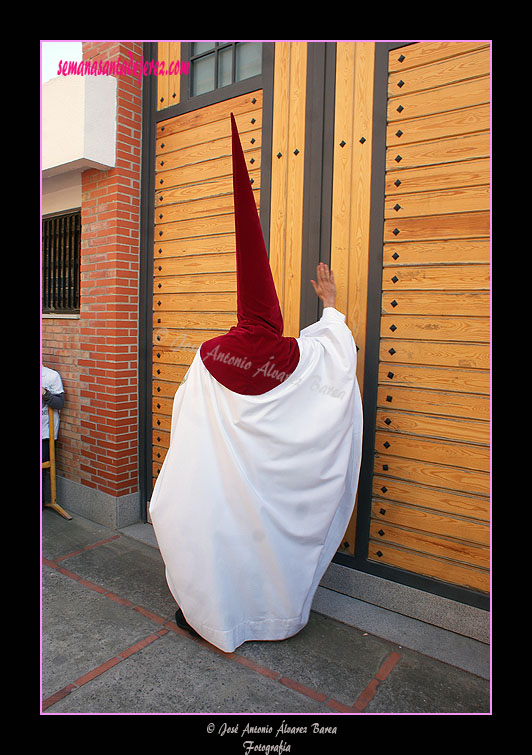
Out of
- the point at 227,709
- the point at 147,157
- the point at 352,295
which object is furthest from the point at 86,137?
the point at 227,709

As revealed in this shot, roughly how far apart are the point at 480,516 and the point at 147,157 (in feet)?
14.5

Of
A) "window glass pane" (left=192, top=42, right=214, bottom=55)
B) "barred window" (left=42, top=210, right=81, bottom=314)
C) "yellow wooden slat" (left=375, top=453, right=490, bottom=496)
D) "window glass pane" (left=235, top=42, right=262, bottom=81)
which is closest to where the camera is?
"yellow wooden slat" (left=375, top=453, right=490, bottom=496)

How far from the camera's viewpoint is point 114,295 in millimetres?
5051

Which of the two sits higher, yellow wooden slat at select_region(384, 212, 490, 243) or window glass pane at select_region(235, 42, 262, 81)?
window glass pane at select_region(235, 42, 262, 81)

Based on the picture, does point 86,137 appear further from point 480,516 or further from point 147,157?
point 480,516

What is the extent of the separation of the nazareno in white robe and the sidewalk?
0.67 feet

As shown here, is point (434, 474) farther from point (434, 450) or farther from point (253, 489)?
point (253, 489)

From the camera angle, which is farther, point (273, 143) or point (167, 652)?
point (273, 143)

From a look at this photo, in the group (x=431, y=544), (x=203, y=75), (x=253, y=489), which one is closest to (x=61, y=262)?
(x=203, y=75)

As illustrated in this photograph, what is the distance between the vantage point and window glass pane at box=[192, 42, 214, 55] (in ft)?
15.1

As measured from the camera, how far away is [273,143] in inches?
163

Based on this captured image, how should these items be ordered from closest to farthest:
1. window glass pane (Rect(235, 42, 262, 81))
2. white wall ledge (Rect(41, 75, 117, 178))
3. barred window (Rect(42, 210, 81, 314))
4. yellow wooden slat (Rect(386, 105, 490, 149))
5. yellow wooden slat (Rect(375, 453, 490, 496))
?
yellow wooden slat (Rect(386, 105, 490, 149)) < yellow wooden slat (Rect(375, 453, 490, 496)) < window glass pane (Rect(235, 42, 262, 81)) < white wall ledge (Rect(41, 75, 117, 178)) < barred window (Rect(42, 210, 81, 314))

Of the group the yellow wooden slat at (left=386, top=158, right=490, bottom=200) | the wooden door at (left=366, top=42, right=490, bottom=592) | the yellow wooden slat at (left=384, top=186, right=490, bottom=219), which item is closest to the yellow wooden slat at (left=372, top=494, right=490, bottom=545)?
the wooden door at (left=366, top=42, right=490, bottom=592)

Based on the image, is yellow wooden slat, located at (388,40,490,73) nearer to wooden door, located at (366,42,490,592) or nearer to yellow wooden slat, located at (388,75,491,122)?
wooden door, located at (366,42,490,592)
